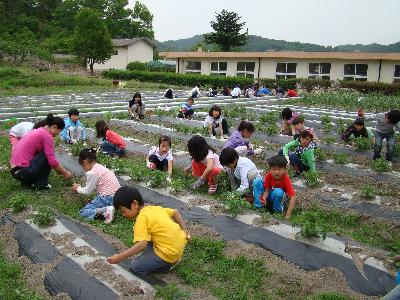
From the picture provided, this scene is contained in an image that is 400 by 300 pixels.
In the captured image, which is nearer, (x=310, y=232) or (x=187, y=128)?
(x=310, y=232)

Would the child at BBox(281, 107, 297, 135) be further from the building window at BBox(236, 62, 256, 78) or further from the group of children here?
the building window at BBox(236, 62, 256, 78)

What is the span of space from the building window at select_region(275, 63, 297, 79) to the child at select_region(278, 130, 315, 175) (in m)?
28.1

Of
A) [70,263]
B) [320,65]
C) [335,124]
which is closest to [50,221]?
[70,263]

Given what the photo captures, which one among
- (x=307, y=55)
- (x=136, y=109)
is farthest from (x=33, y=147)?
(x=307, y=55)

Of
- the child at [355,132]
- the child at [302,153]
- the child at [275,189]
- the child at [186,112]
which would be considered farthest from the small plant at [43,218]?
the child at [186,112]

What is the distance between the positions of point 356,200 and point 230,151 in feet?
6.73

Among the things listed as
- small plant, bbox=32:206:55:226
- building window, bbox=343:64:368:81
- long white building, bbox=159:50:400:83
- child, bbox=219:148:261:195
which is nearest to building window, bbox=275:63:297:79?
long white building, bbox=159:50:400:83

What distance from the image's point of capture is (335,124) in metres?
13.1

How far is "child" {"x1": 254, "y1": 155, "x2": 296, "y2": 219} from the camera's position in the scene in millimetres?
5364

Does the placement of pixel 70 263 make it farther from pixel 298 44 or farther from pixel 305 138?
pixel 298 44

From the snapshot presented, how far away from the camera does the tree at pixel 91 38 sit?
35.0 m

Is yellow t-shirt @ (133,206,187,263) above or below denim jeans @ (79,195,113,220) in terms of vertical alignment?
above

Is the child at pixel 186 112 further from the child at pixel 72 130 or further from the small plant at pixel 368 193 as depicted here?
the small plant at pixel 368 193

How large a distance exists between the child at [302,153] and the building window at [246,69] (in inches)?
1171
